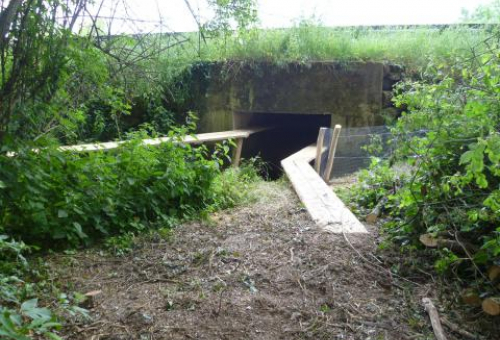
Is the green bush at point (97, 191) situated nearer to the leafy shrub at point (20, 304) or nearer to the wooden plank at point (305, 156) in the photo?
the leafy shrub at point (20, 304)

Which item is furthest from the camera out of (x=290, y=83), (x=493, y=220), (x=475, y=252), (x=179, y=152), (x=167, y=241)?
(x=290, y=83)

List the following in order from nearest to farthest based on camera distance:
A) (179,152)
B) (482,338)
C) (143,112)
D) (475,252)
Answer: (482,338) → (475,252) → (179,152) → (143,112)

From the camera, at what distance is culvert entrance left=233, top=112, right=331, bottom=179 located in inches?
440

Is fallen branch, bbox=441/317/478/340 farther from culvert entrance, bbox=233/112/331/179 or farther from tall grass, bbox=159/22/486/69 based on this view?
culvert entrance, bbox=233/112/331/179

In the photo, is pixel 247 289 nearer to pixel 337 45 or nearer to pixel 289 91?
pixel 289 91

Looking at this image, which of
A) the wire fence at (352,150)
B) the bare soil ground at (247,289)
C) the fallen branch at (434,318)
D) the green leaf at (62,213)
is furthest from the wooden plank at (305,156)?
the fallen branch at (434,318)

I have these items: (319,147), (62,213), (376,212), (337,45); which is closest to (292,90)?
(337,45)

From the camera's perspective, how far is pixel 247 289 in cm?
306

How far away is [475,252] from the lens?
311 centimetres

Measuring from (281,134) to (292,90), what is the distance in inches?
121

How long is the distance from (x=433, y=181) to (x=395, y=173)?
4.63 ft

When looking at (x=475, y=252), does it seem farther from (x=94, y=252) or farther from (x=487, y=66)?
(x=94, y=252)

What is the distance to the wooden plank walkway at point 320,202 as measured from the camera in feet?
13.7

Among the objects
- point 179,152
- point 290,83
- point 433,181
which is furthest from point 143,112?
point 433,181
